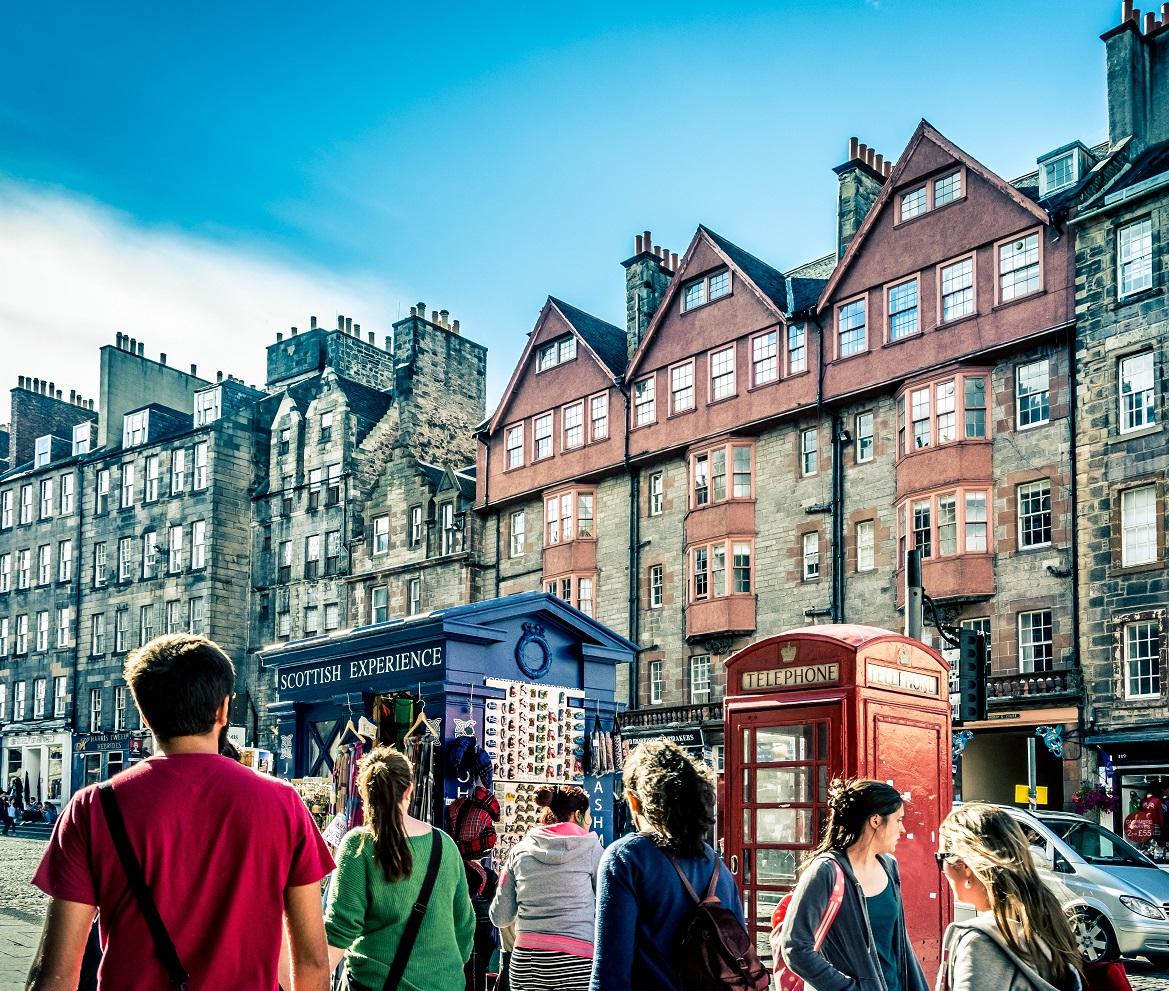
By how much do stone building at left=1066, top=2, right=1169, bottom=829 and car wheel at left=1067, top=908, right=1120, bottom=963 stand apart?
11497 mm

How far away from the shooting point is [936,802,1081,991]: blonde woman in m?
4.25

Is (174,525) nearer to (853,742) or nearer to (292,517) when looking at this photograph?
(292,517)

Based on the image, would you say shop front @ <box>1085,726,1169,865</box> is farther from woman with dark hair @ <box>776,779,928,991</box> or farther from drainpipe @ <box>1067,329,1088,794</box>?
woman with dark hair @ <box>776,779,928,991</box>

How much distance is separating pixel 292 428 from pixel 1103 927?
136 ft

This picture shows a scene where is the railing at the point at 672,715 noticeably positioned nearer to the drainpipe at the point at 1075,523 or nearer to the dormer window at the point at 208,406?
the drainpipe at the point at 1075,523

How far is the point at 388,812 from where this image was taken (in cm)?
539

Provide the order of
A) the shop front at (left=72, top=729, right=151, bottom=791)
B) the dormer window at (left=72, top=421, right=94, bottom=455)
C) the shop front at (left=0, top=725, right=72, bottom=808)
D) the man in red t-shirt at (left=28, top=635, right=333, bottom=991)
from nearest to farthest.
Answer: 1. the man in red t-shirt at (left=28, top=635, right=333, bottom=991)
2. the shop front at (left=72, top=729, right=151, bottom=791)
3. the shop front at (left=0, top=725, right=72, bottom=808)
4. the dormer window at (left=72, top=421, right=94, bottom=455)

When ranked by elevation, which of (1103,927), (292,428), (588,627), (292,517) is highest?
(292,428)

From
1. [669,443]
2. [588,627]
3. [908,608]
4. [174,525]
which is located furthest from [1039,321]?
[174,525]

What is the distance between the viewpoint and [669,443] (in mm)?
36156

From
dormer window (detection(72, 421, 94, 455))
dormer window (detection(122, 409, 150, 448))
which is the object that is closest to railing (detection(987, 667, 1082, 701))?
dormer window (detection(122, 409, 150, 448))

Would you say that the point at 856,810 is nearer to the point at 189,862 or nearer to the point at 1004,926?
the point at 1004,926

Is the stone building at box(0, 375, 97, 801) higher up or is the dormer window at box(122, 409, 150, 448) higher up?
the dormer window at box(122, 409, 150, 448)

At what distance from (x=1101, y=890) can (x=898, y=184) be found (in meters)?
21.0
